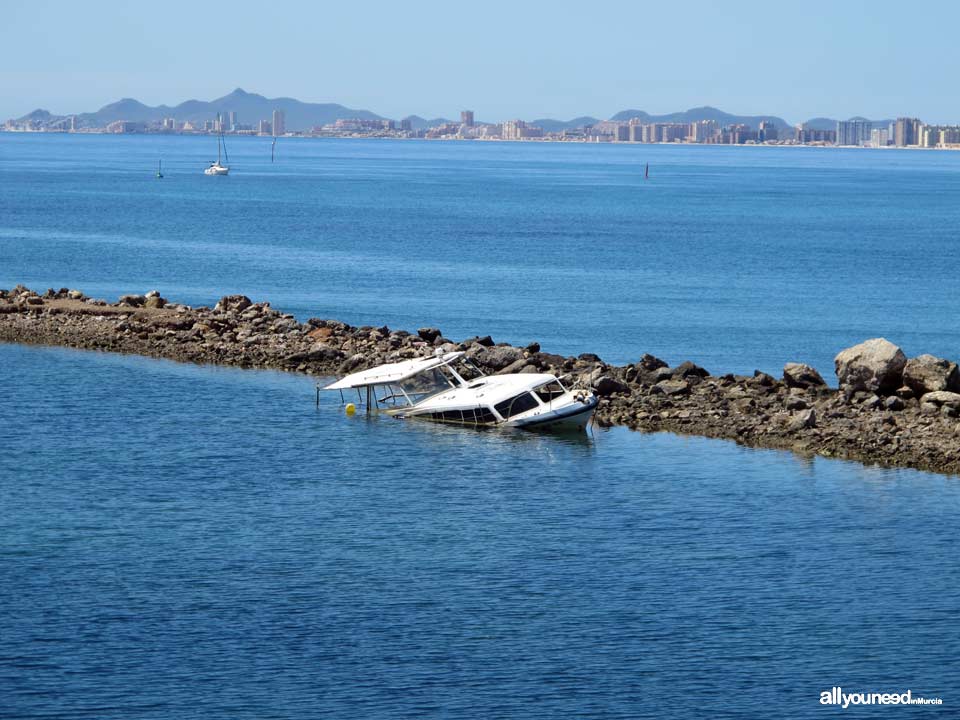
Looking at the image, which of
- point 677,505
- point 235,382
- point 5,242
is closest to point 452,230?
point 5,242

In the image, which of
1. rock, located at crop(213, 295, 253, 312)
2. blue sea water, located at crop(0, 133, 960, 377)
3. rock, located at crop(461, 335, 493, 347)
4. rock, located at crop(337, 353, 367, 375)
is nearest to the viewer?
rock, located at crop(337, 353, 367, 375)

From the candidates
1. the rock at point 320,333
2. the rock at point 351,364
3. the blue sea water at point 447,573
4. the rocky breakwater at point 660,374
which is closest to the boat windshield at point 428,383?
the blue sea water at point 447,573

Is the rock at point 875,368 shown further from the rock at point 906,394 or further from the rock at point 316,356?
the rock at point 316,356

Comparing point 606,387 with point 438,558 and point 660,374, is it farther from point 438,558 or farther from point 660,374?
point 438,558

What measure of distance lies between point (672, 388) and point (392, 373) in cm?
1091

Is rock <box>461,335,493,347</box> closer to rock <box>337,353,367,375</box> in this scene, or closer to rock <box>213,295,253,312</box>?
rock <box>337,353,367,375</box>

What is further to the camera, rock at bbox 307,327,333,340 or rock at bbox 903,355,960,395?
rock at bbox 307,327,333,340

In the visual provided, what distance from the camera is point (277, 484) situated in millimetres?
45312

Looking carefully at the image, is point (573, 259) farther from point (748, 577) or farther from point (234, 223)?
point (748, 577)

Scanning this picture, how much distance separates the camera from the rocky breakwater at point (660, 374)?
48969 millimetres

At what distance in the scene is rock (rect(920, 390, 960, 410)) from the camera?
4951 centimetres

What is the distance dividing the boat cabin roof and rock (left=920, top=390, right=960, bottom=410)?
59.2 ft

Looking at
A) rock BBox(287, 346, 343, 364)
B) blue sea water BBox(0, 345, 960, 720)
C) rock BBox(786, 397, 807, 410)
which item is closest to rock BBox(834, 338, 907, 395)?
rock BBox(786, 397, 807, 410)

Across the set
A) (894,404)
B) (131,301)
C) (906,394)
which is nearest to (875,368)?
(906,394)
